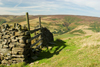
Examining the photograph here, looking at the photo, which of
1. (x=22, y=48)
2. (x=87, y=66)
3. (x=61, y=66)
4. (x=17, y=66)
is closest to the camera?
(x=87, y=66)

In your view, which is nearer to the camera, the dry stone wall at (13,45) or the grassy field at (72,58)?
the grassy field at (72,58)

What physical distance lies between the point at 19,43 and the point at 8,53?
1.26m

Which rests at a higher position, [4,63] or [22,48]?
[22,48]

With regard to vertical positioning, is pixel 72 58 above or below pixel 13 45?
below

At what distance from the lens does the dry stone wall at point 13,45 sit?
6.40 meters

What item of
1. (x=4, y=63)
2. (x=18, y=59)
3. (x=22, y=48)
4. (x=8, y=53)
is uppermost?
(x=22, y=48)

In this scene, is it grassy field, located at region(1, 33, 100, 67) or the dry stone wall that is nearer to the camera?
grassy field, located at region(1, 33, 100, 67)

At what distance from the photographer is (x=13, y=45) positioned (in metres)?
6.42

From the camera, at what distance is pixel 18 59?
21.0 ft

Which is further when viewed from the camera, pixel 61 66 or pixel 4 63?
pixel 4 63

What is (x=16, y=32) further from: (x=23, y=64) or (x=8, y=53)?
(x=23, y=64)

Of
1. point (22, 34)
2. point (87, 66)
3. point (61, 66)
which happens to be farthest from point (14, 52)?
point (87, 66)

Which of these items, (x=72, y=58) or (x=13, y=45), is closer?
(x=72, y=58)

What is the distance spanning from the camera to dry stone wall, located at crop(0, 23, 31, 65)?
6398 mm
